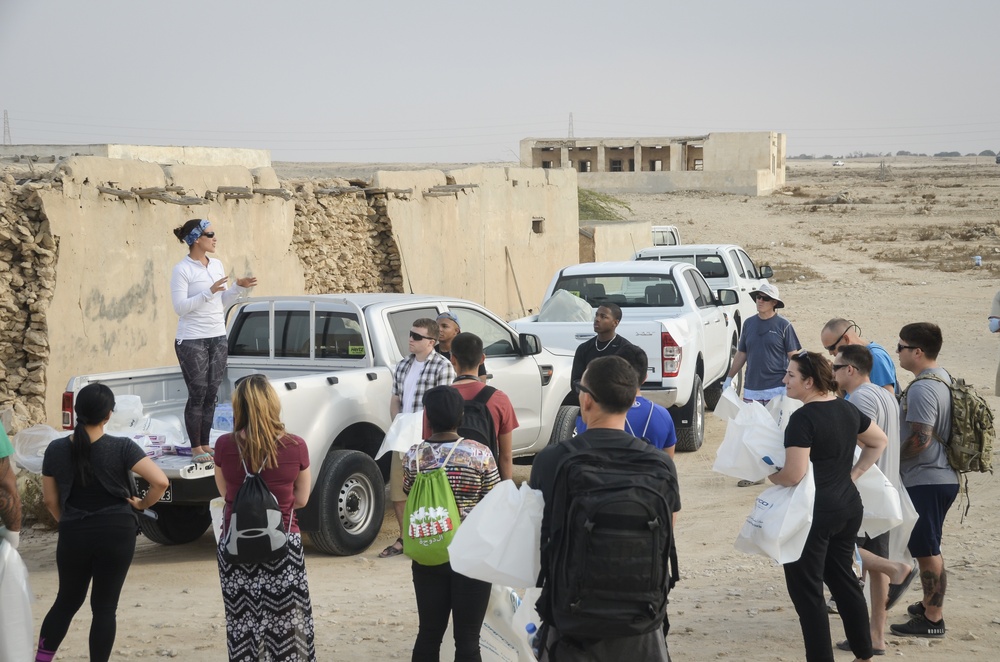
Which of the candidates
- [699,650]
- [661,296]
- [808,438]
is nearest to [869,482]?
[808,438]

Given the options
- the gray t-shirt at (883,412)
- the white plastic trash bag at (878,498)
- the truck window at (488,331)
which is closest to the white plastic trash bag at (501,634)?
the white plastic trash bag at (878,498)

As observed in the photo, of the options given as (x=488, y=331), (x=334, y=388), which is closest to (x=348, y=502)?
(x=334, y=388)

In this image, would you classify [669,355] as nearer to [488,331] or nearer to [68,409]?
[488,331]

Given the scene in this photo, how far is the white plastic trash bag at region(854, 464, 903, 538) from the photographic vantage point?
503cm

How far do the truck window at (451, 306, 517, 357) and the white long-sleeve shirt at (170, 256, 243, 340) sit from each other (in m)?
2.20

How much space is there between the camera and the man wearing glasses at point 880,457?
530 centimetres

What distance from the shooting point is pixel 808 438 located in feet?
14.8

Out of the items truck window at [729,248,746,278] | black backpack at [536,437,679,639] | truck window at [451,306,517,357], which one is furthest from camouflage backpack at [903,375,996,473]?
truck window at [729,248,746,278]

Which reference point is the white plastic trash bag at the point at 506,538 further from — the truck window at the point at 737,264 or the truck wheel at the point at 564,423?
the truck window at the point at 737,264

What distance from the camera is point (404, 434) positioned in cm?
586

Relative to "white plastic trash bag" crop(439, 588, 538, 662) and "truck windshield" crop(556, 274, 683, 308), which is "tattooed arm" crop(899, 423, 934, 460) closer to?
"white plastic trash bag" crop(439, 588, 538, 662)

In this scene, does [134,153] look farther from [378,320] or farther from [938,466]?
[938,466]

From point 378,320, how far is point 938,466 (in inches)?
164

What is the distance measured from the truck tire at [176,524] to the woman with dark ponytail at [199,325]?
3.25 ft
